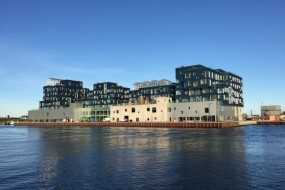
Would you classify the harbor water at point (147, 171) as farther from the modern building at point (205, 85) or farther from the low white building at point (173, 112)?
the modern building at point (205, 85)

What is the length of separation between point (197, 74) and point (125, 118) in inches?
2120

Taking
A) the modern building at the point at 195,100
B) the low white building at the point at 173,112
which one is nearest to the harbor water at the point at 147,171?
the low white building at the point at 173,112

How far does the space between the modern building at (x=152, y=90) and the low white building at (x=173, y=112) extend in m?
11.7

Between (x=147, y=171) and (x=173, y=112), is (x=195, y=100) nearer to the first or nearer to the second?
(x=173, y=112)

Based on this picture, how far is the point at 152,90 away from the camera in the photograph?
186500mm

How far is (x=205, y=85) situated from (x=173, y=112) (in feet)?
74.4

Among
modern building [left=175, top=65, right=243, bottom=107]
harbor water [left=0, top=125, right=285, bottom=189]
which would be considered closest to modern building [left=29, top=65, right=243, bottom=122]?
modern building [left=175, top=65, right=243, bottom=107]

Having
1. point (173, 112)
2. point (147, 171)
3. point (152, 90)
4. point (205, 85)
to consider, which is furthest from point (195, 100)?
point (147, 171)

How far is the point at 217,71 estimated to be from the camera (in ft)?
529

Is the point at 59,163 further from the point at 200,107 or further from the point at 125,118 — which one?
the point at 125,118

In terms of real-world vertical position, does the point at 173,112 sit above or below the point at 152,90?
below

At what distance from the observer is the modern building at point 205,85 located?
14850 centimetres

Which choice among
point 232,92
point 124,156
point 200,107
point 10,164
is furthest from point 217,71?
point 10,164

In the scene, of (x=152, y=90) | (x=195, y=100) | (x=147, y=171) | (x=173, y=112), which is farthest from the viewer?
(x=152, y=90)
